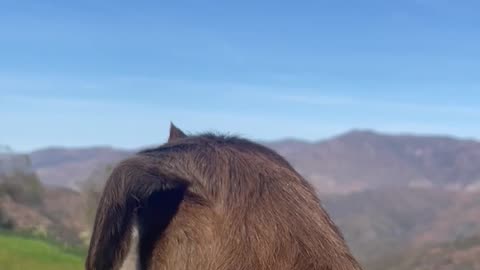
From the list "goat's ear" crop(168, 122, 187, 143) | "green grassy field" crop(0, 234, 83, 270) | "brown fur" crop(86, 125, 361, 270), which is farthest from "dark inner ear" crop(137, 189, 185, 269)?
"green grassy field" crop(0, 234, 83, 270)

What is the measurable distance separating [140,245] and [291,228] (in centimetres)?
51

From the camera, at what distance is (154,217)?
2602mm

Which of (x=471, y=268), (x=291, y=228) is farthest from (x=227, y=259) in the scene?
(x=471, y=268)

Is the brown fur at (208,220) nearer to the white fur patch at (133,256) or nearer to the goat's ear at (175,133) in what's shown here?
the white fur patch at (133,256)

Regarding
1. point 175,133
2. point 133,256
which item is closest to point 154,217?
point 133,256

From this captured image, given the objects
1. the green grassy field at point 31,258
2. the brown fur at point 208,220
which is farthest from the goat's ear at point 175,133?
the green grassy field at point 31,258

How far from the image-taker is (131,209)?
2.56m

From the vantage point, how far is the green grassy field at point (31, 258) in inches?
802

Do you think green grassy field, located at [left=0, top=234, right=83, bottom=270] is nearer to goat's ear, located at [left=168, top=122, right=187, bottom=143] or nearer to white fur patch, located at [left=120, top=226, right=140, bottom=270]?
goat's ear, located at [left=168, top=122, right=187, bottom=143]

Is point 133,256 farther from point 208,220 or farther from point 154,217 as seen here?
point 208,220

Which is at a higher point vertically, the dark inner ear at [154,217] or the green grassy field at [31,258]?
the dark inner ear at [154,217]

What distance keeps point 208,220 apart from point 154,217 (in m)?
0.19

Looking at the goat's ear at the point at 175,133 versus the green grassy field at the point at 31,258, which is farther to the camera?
the green grassy field at the point at 31,258

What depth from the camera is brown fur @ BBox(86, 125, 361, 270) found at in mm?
2590
